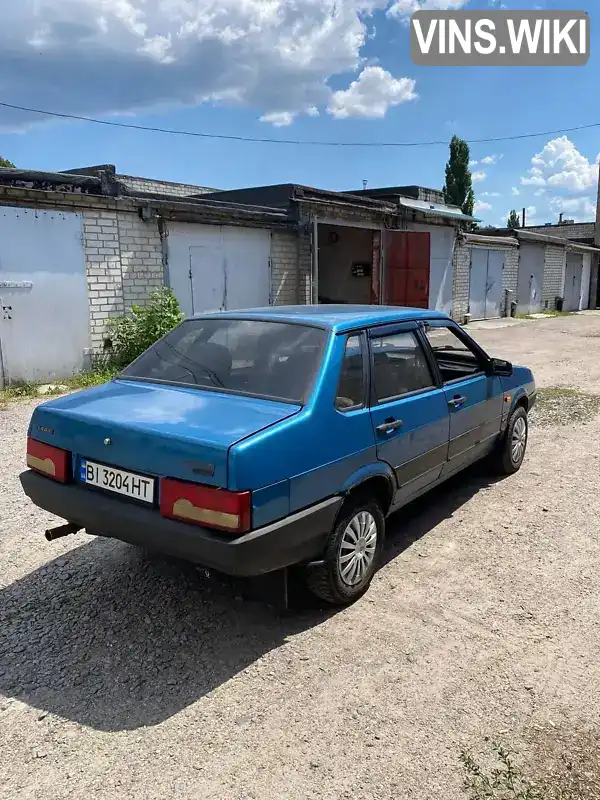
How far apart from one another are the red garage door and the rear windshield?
41.5 feet

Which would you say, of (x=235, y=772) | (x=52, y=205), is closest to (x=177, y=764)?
(x=235, y=772)

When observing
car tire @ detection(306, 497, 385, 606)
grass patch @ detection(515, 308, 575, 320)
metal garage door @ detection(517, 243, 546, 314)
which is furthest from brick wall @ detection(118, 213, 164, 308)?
metal garage door @ detection(517, 243, 546, 314)

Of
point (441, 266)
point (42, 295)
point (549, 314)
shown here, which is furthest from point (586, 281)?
point (42, 295)

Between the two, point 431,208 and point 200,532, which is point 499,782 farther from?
point 431,208

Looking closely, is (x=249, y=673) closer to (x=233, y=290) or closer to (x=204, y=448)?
(x=204, y=448)

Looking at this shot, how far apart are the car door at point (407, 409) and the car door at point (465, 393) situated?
0.51ft

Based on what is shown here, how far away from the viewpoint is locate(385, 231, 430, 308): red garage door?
51.2 ft

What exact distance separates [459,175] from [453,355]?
140 feet

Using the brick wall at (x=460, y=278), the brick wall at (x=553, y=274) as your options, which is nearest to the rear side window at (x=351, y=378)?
the brick wall at (x=460, y=278)

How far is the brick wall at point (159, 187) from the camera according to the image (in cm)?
1602

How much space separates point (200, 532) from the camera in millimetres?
2514

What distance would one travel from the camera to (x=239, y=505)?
2.42 metres

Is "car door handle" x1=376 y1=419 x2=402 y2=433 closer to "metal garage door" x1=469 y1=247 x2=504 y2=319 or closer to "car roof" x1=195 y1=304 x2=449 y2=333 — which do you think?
"car roof" x1=195 y1=304 x2=449 y2=333

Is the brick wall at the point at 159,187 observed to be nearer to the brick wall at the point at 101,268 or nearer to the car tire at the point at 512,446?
the brick wall at the point at 101,268
